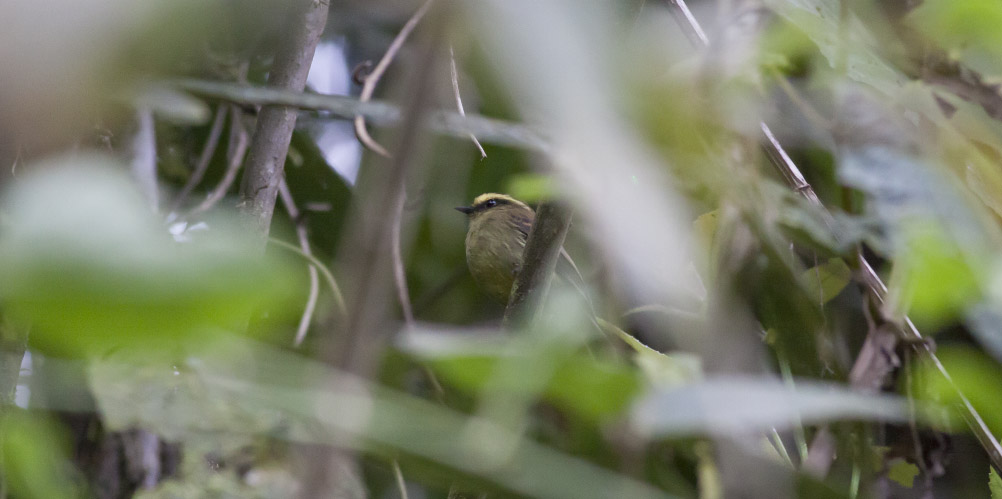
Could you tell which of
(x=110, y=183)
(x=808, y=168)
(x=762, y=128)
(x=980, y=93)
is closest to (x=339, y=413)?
(x=110, y=183)

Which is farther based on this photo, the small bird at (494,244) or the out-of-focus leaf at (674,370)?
the small bird at (494,244)

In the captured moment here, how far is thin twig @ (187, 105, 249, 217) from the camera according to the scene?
2021 mm

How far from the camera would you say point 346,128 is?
2789 millimetres

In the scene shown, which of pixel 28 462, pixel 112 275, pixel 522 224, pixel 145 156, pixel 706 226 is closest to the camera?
pixel 112 275

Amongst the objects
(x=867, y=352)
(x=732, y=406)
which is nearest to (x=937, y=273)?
(x=732, y=406)

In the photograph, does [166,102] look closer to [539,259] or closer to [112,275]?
[112,275]

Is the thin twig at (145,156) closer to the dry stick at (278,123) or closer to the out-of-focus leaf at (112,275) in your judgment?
the dry stick at (278,123)

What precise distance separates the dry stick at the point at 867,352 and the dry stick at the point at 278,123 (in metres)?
0.85

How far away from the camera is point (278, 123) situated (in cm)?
164

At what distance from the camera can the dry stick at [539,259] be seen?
1198 mm

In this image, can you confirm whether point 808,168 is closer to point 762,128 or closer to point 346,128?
point 762,128

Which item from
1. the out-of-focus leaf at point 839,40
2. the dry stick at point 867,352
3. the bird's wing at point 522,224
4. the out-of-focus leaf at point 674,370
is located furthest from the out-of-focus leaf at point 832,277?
the bird's wing at point 522,224

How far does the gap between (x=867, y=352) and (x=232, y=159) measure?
6.05ft

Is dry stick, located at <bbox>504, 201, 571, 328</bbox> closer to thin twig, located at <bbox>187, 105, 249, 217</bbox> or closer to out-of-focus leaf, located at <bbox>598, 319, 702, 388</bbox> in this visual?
out-of-focus leaf, located at <bbox>598, 319, 702, 388</bbox>
